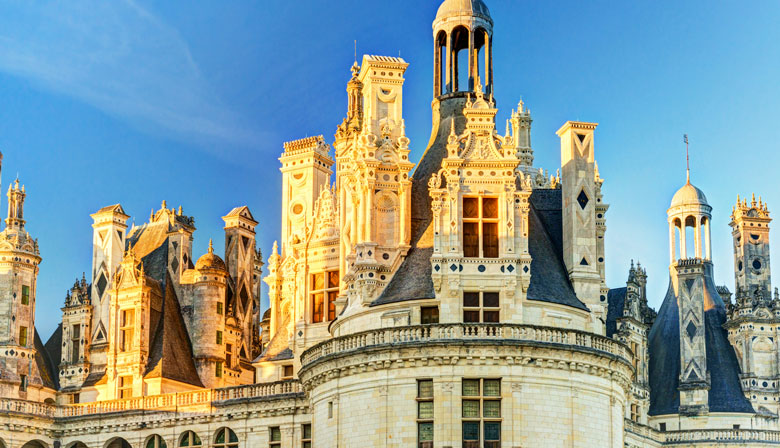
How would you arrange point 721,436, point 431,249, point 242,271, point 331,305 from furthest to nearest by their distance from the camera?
point 721,436
point 242,271
point 331,305
point 431,249

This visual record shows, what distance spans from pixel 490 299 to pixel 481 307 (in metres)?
0.49

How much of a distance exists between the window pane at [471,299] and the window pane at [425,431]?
4.55 m

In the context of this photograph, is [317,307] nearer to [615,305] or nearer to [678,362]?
[615,305]

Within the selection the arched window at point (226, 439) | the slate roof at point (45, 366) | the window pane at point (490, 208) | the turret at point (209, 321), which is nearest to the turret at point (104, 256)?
the slate roof at point (45, 366)

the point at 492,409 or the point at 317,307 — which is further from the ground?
the point at 317,307

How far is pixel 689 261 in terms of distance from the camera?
7944 cm

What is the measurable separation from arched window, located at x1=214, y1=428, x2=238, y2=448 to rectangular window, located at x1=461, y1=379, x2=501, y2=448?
1278cm

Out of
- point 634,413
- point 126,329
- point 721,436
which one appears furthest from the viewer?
point 721,436

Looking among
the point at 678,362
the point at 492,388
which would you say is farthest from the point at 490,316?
the point at 678,362

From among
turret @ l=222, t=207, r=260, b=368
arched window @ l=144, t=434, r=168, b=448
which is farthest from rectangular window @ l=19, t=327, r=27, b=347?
turret @ l=222, t=207, r=260, b=368

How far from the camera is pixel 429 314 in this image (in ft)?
170

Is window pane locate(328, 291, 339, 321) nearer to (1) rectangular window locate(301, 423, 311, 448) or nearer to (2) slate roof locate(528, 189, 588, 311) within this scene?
(1) rectangular window locate(301, 423, 311, 448)

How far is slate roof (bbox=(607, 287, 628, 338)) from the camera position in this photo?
73938 mm

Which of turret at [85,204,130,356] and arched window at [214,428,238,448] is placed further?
turret at [85,204,130,356]
